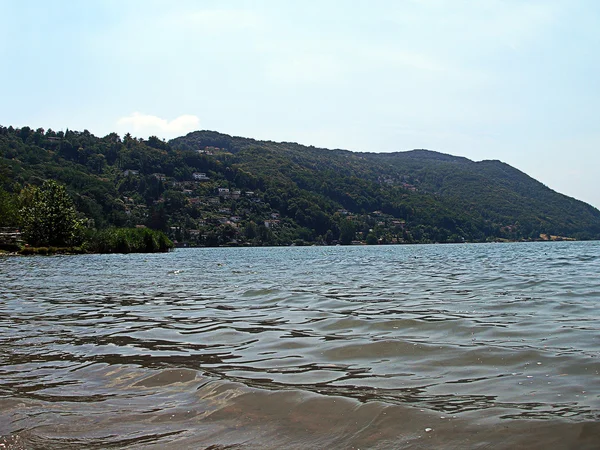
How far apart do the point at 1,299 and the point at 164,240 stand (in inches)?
3118

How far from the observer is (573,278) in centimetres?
2089

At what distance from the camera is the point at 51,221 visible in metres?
72.8

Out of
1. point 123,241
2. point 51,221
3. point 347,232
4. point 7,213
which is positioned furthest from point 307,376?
point 347,232

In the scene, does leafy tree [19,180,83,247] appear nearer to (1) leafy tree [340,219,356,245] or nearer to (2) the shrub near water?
(2) the shrub near water

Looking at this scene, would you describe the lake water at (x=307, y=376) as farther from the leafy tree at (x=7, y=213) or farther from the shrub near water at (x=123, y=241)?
the leafy tree at (x=7, y=213)

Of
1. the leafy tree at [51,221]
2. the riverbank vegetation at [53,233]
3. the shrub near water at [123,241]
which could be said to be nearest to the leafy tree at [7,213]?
the riverbank vegetation at [53,233]

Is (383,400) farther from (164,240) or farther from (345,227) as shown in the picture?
(345,227)

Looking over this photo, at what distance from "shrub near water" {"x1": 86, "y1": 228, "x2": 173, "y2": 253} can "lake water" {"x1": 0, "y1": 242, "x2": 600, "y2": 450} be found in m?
69.5

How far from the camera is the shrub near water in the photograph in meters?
78.8

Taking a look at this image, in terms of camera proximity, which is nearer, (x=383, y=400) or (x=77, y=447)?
(x=77, y=447)

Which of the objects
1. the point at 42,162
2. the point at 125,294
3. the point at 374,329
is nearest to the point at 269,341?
the point at 374,329

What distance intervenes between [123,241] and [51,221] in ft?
38.0

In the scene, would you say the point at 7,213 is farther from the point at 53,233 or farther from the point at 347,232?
the point at 347,232

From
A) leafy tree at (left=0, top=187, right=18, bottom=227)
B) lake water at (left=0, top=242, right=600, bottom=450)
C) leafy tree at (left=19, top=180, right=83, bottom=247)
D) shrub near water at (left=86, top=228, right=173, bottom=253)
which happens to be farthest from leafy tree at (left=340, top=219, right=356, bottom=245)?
lake water at (left=0, top=242, right=600, bottom=450)
